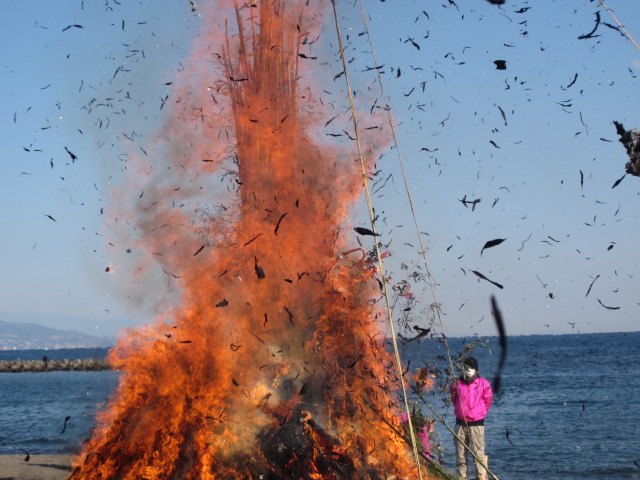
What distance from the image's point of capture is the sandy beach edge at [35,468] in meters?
11.1

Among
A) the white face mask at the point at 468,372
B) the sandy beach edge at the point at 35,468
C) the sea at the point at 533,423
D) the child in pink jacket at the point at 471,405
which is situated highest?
the white face mask at the point at 468,372

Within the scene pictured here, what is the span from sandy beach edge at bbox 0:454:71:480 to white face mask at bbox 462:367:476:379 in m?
7.37

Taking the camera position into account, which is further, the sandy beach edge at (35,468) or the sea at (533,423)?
the sea at (533,423)

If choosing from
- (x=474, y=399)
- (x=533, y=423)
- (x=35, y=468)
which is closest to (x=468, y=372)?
(x=474, y=399)

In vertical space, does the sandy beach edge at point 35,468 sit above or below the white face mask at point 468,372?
below

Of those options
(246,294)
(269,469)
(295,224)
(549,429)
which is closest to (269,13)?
(295,224)

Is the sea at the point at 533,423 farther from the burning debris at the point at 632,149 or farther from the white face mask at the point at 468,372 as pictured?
the burning debris at the point at 632,149

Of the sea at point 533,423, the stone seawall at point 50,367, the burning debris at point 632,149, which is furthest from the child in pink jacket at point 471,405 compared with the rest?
the stone seawall at point 50,367

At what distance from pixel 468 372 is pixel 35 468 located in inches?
346

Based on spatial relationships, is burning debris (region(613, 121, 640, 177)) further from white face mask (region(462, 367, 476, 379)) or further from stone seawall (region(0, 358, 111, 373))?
stone seawall (region(0, 358, 111, 373))

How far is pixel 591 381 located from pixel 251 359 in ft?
139

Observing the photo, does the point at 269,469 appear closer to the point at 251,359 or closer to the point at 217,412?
the point at 217,412

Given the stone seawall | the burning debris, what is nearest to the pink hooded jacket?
the burning debris

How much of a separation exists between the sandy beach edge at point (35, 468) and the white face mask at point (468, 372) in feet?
24.2
